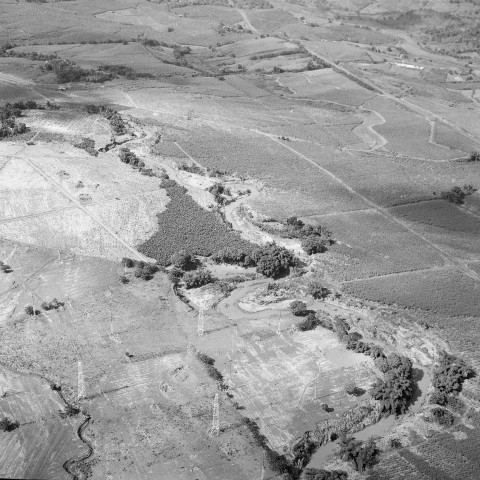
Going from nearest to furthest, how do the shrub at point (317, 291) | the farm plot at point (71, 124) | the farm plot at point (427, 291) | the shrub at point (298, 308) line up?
1. the shrub at point (298, 308)
2. the farm plot at point (427, 291)
3. the shrub at point (317, 291)
4. the farm plot at point (71, 124)

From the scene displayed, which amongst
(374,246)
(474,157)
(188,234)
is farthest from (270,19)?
(374,246)

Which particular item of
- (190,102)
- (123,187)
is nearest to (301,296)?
(123,187)

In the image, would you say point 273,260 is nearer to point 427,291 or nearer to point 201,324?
point 201,324

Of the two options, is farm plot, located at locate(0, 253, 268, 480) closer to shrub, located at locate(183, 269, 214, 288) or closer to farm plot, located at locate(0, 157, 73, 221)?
shrub, located at locate(183, 269, 214, 288)

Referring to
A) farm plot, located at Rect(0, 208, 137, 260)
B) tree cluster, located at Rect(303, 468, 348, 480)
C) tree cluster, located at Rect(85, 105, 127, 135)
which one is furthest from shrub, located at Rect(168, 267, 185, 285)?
tree cluster, located at Rect(85, 105, 127, 135)

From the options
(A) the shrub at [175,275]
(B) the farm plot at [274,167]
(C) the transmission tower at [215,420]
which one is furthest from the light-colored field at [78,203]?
(C) the transmission tower at [215,420]

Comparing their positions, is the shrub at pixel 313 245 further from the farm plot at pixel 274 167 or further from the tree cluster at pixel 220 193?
the tree cluster at pixel 220 193

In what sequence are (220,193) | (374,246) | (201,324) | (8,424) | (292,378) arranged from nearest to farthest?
(8,424) < (292,378) < (201,324) < (374,246) < (220,193)
